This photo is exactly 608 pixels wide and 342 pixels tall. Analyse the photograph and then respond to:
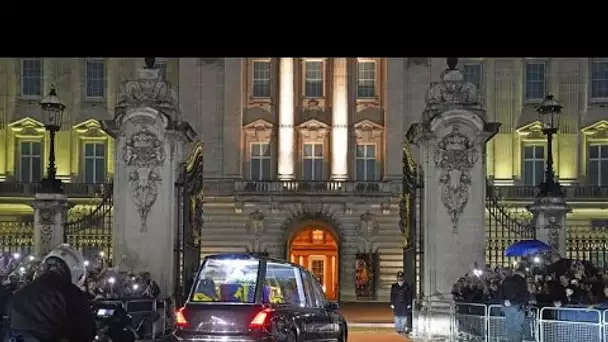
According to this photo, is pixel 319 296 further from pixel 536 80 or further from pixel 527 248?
pixel 536 80

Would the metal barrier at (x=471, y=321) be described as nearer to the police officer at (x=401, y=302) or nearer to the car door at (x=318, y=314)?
the car door at (x=318, y=314)

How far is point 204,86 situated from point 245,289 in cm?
3796

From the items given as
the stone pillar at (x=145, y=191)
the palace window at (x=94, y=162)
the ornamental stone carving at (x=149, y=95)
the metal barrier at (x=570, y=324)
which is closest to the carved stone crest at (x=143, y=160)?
the stone pillar at (x=145, y=191)

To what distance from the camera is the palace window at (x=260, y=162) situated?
54.7 metres

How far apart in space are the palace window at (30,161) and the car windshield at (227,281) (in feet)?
126

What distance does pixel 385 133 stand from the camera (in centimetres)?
5450

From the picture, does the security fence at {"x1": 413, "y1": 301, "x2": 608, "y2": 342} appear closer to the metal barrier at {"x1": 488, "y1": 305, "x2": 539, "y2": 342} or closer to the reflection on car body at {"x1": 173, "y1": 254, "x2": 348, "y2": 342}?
the metal barrier at {"x1": 488, "y1": 305, "x2": 539, "y2": 342}

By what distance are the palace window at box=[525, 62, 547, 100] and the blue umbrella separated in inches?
1246

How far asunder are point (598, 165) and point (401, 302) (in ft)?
99.5

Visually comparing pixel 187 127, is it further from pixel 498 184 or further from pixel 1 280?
pixel 498 184

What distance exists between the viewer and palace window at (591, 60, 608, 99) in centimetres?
5497

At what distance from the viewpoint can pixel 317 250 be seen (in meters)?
54.1

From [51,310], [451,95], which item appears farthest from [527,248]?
[51,310]
